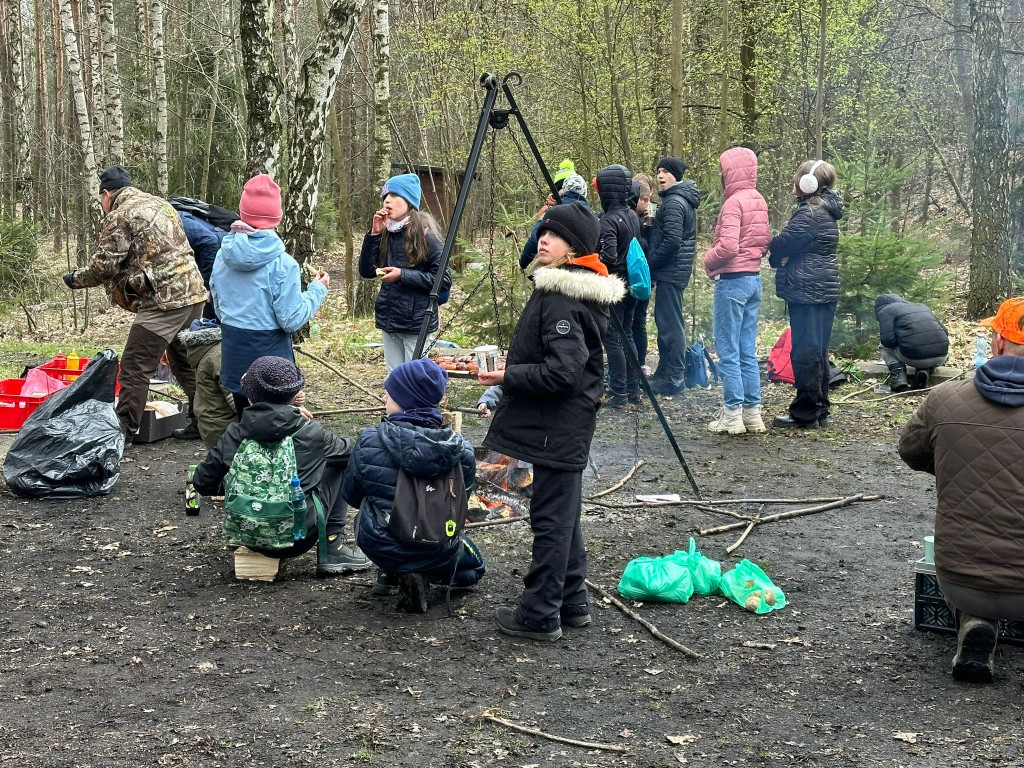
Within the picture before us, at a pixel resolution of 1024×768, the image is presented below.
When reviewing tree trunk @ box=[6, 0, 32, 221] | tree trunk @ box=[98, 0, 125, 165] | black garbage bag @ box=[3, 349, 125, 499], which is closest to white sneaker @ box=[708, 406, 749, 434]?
black garbage bag @ box=[3, 349, 125, 499]

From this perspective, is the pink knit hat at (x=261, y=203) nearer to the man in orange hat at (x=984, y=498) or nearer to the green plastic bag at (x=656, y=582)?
the green plastic bag at (x=656, y=582)

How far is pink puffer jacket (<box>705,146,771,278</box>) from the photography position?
8688 mm

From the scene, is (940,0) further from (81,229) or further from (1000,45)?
(81,229)

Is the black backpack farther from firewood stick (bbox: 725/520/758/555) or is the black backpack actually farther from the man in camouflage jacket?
the man in camouflage jacket

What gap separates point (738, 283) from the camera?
884 centimetres

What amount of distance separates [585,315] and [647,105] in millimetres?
15333

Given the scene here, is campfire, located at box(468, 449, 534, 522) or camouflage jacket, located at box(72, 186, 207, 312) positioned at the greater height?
camouflage jacket, located at box(72, 186, 207, 312)

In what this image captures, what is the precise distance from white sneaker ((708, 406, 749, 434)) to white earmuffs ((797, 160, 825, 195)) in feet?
6.53

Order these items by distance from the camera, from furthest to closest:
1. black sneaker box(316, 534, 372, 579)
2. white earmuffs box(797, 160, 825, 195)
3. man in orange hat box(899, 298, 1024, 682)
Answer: white earmuffs box(797, 160, 825, 195) < black sneaker box(316, 534, 372, 579) < man in orange hat box(899, 298, 1024, 682)

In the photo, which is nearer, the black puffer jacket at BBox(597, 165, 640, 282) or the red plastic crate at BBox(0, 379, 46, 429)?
the red plastic crate at BBox(0, 379, 46, 429)

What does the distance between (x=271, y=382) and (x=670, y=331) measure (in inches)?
232

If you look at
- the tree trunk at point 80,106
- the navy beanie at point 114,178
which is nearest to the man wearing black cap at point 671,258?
the navy beanie at point 114,178

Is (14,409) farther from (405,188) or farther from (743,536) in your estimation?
(743,536)

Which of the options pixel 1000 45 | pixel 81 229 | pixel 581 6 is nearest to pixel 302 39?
pixel 81 229
